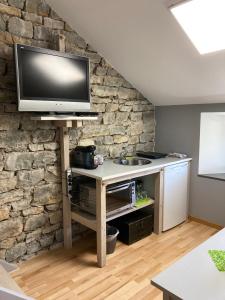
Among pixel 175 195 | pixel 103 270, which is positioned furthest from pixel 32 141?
pixel 175 195

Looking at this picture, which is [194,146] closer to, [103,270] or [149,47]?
[149,47]

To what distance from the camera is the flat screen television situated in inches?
72.1

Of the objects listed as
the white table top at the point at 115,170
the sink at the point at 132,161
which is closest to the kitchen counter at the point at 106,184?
the white table top at the point at 115,170

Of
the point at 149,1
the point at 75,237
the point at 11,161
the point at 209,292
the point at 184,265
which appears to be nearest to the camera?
the point at 209,292

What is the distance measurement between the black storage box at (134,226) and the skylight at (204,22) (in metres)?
1.76

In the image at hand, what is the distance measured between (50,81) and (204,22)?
1.37 meters

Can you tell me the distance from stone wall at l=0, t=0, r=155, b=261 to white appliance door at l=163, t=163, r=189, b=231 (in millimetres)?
817

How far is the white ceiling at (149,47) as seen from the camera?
6.21 ft

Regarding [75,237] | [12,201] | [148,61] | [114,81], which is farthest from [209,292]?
[114,81]

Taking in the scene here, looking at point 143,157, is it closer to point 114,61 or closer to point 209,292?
point 114,61

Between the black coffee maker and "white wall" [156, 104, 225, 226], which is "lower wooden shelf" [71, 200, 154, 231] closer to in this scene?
the black coffee maker

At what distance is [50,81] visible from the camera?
2004mm

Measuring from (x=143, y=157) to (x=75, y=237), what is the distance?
123 centimetres

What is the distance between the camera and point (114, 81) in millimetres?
2770
